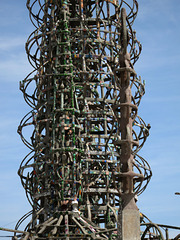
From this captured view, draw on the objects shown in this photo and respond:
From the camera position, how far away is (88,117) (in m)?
50.8

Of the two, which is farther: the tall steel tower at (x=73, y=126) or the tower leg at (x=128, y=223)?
the tall steel tower at (x=73, y=126)

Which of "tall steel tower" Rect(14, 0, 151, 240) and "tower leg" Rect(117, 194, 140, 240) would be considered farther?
"tall steel tower" Rect(14, 0, 151, 240)

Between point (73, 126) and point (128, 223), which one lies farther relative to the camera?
point (73, 126)

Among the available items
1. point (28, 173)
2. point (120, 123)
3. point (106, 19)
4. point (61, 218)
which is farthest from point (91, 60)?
point (120, 123)

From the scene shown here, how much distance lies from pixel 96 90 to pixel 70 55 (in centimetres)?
453

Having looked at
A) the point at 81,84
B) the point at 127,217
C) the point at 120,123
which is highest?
the point at 81,84

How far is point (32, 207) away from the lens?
50969 millimetres

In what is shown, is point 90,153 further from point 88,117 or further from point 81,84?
point 81,84

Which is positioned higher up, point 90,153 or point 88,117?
point 88,117

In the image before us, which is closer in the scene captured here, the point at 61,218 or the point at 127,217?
the point at 127,217

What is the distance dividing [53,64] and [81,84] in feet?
10.4

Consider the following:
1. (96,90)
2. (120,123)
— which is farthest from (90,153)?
(120,123)

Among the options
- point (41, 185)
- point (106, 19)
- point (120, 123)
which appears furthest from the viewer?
point (106, 19)

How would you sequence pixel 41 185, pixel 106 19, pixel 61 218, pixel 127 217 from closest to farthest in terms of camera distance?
pixel 127 217, pixel 61 218, pixel 41 185, pixel 106 19
